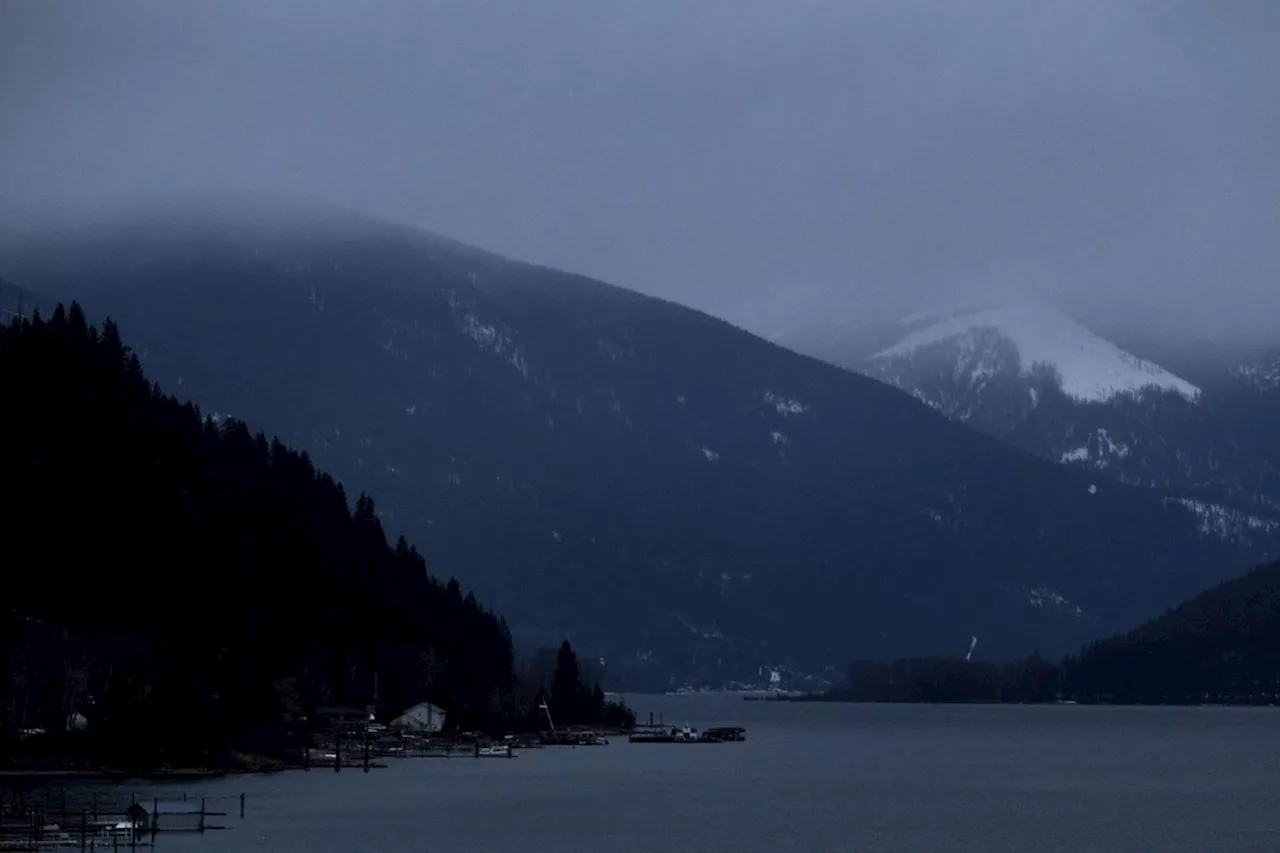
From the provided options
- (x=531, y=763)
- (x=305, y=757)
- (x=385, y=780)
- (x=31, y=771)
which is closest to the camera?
(x=31, y=771)

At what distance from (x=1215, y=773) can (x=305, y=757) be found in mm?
70681

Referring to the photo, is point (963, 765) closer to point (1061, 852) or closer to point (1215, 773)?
point (1215, 773)

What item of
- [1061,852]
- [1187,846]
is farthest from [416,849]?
[1187,846]

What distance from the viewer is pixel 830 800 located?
15088 cm

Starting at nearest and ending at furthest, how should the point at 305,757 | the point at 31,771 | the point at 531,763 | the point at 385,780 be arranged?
the point at 31,771 → the point at 385,780 → the point at 305,757 → the point at 531,763

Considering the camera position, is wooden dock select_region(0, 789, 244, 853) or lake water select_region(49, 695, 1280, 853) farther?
lake water select_region(49, 695, 1280, 853)

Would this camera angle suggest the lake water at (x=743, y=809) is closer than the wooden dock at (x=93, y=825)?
No

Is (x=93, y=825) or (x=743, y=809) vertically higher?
(x=743, y=809)

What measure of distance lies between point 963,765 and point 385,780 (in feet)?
183

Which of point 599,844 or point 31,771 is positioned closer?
point 599,844

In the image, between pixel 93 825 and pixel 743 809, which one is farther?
pixel 743 809

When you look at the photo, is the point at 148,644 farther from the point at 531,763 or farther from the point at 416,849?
the point at 416,849

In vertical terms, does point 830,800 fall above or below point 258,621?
below

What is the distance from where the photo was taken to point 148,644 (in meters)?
184
